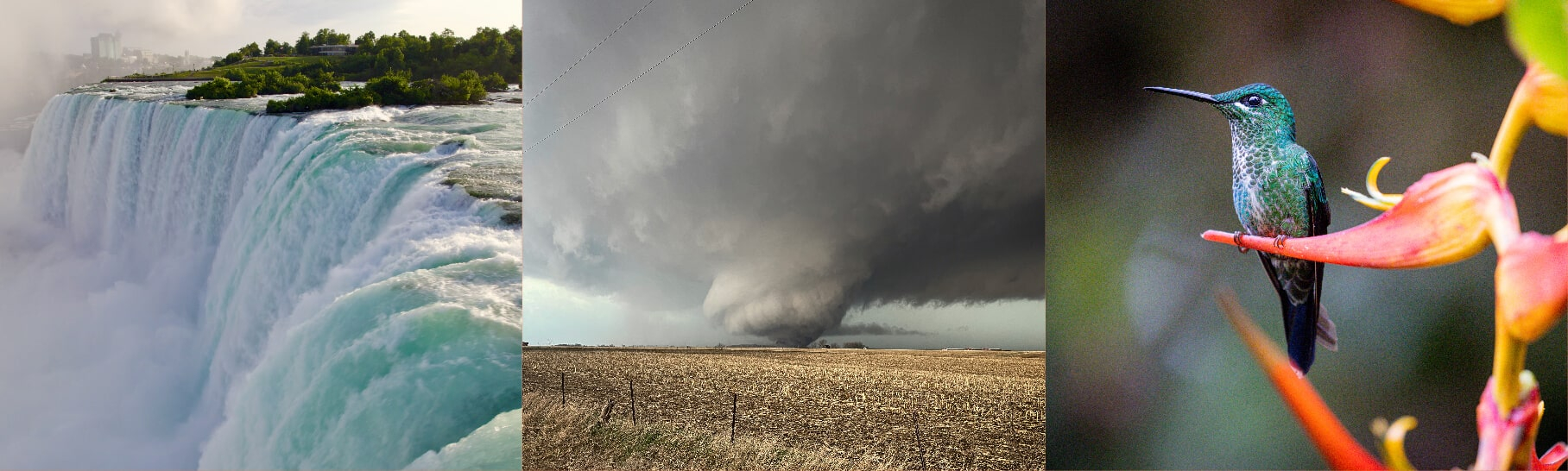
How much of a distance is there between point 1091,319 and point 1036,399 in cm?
328

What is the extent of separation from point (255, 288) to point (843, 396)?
184 inches

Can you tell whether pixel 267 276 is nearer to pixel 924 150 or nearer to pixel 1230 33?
pixel 924 150

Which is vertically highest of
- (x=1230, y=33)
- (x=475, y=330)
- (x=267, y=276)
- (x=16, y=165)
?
(x=1230, y=33)

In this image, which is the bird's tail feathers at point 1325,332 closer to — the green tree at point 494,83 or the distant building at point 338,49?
the green tree at point 494,83

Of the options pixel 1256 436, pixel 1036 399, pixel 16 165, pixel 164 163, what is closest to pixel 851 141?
pixel 1036 399

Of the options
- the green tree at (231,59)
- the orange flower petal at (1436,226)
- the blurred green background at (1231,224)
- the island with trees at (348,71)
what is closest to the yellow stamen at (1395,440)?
the blurred green background at (1231,224)

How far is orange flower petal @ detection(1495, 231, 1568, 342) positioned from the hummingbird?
667 millimetres

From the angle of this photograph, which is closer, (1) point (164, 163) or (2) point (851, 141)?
(1) point (164, 163)

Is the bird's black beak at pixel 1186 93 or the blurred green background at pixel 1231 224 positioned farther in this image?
the bird's black beak at pixel 1186 93

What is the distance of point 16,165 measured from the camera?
5480mm

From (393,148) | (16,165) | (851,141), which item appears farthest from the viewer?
(851,141)

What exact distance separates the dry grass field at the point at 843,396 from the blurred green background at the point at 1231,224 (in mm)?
2626

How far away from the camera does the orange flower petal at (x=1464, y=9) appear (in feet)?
12.8

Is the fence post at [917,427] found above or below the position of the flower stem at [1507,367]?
below
